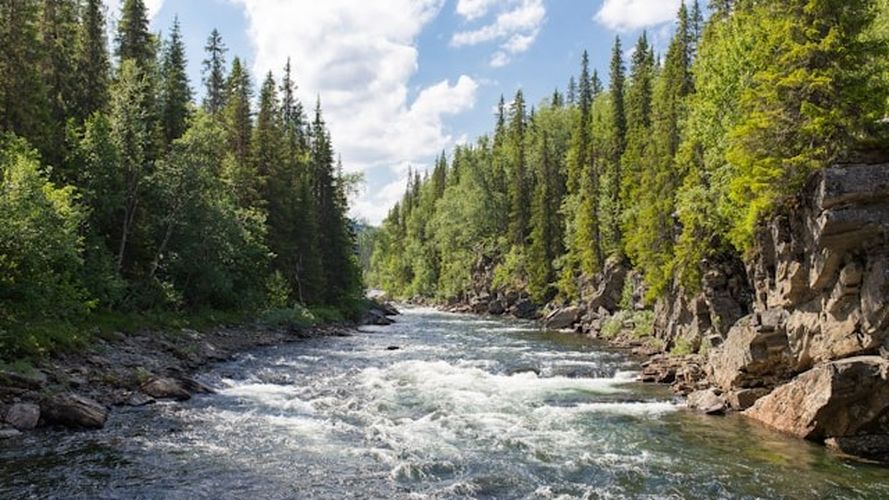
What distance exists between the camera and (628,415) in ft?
70.0

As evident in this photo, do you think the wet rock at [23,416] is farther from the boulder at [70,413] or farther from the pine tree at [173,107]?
the pine tree at [173,107]

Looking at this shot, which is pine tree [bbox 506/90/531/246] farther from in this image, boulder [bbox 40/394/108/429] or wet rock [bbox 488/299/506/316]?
boulder [bbox 40/394/108/429]

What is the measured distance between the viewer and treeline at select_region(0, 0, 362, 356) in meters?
23.2

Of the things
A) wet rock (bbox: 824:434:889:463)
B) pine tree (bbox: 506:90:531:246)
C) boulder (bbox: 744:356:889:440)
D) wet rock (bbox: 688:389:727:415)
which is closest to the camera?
wet rock (bbox: 824:434:889:463)

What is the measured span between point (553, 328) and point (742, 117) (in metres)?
31.1

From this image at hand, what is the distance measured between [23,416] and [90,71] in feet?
103

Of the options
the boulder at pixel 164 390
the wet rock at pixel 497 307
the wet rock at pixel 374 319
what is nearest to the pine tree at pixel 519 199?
the wet rock at pixel 497 307

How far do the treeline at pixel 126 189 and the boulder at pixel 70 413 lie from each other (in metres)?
3.73

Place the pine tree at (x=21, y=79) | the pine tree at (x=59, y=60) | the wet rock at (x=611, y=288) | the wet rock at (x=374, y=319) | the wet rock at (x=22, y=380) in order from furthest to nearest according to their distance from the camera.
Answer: the wet rock at (x=374, y=319) → the wet rock at (x=611, y=288) → the pine tree at (x=59, y=60) → the pine tree at (x=21, y=79) → the wet rock at (x=22, y=380)

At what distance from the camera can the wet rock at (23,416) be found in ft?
54.2

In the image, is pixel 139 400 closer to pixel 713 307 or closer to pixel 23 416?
pixel 23 416

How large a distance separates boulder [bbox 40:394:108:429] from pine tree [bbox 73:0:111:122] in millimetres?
27612

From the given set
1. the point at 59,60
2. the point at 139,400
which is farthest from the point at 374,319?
the point at 139,400

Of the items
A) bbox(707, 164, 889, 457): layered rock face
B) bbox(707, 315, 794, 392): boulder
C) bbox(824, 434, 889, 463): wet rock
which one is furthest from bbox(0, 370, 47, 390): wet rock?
bbox(707, 315, 794, 392): boulder
